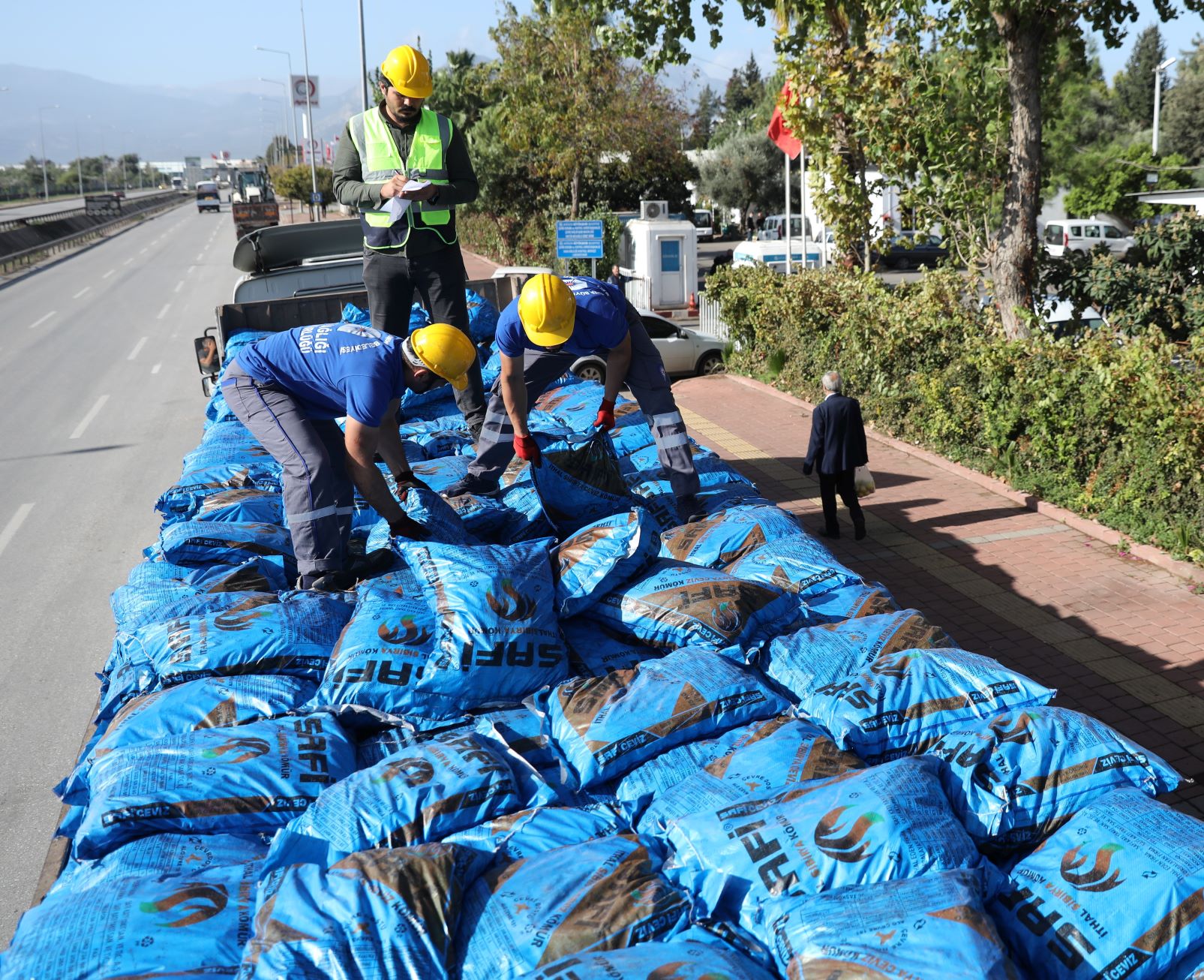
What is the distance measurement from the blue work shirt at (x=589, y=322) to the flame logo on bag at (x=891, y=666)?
9.00 ft

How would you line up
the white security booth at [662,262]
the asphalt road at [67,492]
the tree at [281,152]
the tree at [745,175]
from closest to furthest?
the asphalt road at [67,492]
the white security booth at [662,262]
the tree at [745,175]
the tree at [281,152]

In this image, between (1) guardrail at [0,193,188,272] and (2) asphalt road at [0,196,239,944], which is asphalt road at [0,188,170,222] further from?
(2) asphalt road at [0,196,239,944]

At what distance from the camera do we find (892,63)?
12.3 metres

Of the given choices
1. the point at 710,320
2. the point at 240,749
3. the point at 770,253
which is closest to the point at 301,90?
the point at 770,253

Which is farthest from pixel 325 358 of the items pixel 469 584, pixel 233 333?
pixel 233 333

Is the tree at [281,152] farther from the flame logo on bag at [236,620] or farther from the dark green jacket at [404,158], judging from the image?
the flame logo on bag at [236,620]

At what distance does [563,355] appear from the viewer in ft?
21.0

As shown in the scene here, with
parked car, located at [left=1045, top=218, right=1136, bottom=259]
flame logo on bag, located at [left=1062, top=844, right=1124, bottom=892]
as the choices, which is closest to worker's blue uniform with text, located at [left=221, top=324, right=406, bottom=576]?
flame logo on bag, located at [left=1062, top=844, right=1124, bottom=892]

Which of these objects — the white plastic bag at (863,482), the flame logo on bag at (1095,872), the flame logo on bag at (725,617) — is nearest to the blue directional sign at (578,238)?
the white plastic bag at (863,482)

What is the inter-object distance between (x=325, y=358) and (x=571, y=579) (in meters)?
1.66

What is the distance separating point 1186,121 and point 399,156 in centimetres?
5140

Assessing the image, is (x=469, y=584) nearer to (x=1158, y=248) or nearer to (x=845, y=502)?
(x=845, y=502)

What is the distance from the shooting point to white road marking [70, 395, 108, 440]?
41.4ft

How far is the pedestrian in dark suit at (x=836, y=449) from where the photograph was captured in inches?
302
